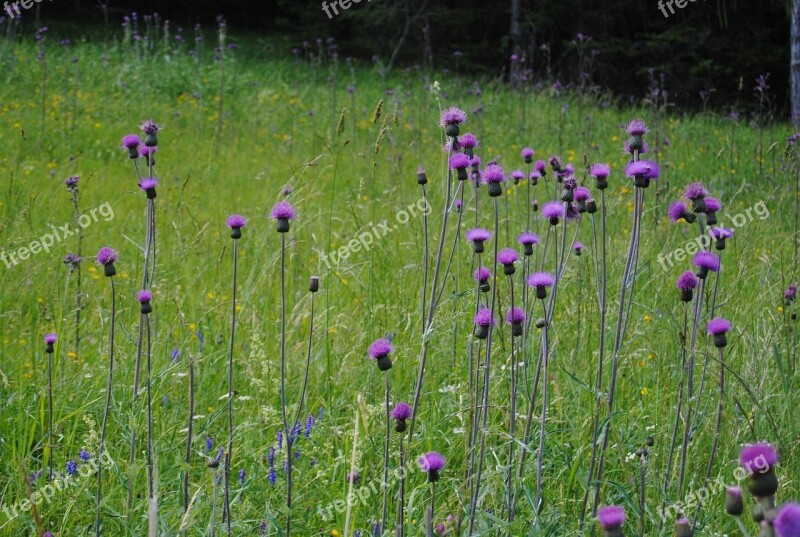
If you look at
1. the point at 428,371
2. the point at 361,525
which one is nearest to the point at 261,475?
the point at 361,525

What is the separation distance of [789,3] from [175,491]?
36.9 feet

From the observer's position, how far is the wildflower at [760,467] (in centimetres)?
77

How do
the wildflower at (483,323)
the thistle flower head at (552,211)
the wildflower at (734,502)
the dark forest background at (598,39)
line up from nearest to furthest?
the wildflower at (734,502), the wildflower at (483,323), the thistle flower head at (552,211), the dark forest background at (598,39)

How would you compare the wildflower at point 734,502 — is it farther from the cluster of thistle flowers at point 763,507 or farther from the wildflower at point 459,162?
the wildflower at point 459,162

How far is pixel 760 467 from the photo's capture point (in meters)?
0.79

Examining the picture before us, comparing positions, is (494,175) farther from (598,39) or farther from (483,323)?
(598,39)

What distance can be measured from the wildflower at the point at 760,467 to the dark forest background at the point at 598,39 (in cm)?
1243

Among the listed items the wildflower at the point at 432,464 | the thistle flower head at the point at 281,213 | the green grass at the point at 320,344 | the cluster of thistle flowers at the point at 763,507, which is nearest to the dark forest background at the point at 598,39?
the green grass at the point at 320,344

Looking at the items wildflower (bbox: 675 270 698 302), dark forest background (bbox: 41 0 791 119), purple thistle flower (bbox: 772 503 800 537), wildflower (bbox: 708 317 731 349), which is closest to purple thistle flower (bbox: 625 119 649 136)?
wildflower (bbox: 675 270 698 302)

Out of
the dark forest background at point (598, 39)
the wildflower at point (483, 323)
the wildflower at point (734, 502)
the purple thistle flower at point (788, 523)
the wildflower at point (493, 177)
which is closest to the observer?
the purple thistle flower at point (788, 523)

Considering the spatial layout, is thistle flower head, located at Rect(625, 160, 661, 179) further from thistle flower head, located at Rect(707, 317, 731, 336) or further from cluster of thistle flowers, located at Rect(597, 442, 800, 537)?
cluster of thistle flowers, located at Rect(597, 442, 800, 537)

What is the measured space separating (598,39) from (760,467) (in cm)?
1441

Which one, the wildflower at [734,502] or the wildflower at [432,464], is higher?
the wildflower at [734,502]

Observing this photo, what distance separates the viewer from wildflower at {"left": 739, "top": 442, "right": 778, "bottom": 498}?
0.77 metres
